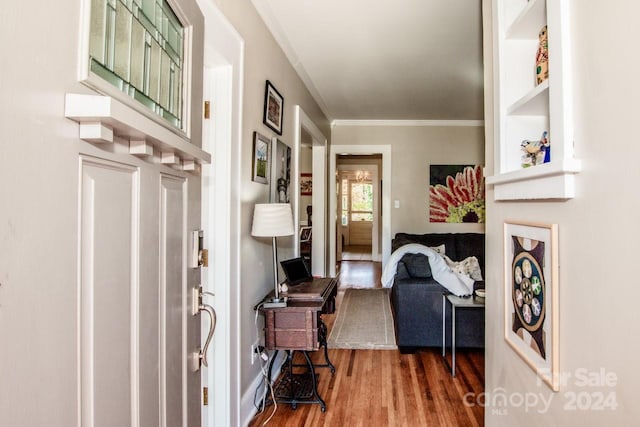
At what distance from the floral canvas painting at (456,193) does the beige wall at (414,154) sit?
9 centimetres

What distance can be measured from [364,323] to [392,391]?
1.44 meters

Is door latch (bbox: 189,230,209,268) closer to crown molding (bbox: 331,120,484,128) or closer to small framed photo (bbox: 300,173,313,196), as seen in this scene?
crown molding (bbox: 331,120,484,128)

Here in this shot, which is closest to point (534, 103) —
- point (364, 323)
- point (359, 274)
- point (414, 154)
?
point (364, 323)

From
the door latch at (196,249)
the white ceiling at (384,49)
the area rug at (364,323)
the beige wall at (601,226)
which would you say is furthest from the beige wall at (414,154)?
the door latch at (196,249)

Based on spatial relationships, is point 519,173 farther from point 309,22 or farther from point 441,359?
point 441,359

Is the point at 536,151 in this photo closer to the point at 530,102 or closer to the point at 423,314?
the point at 530,102

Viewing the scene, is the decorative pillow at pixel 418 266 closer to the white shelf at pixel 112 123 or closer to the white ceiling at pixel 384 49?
the white ceiling at pixel 384 49

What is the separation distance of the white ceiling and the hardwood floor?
257cm

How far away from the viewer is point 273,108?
2.63 m

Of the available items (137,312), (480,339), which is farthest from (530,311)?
(480,339)

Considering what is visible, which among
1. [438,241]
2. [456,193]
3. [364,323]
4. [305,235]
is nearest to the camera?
[364,323]

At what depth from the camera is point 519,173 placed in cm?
124

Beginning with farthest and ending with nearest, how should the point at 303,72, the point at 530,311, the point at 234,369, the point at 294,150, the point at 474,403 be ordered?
the point at 303,72, the point at 294,150, the point at 474,403, the point at 234,369, the point at 530,311

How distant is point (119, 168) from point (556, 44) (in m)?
1.17
